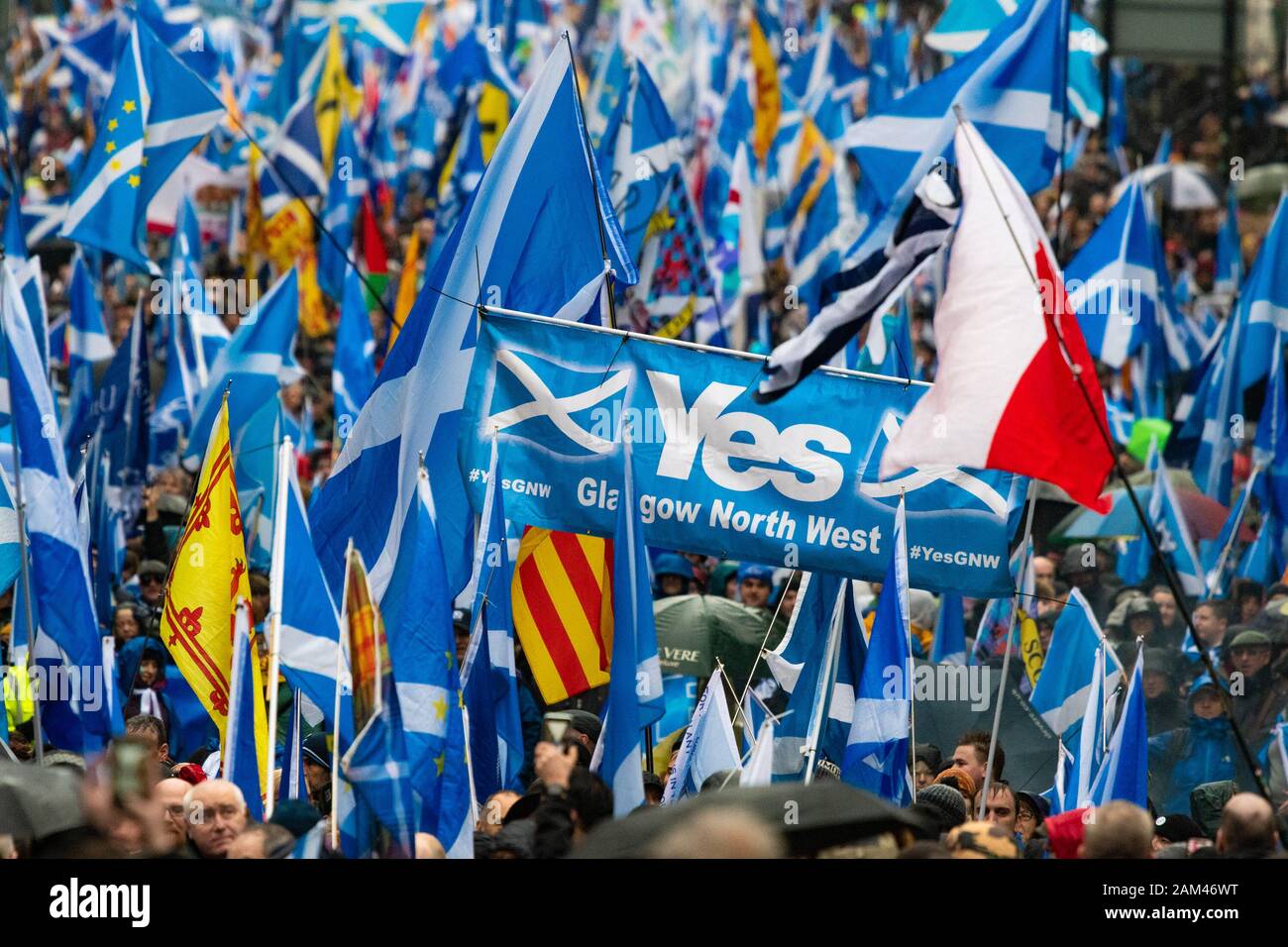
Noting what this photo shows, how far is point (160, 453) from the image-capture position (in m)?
13.6

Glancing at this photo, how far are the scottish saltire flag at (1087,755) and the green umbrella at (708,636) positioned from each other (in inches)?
64.1

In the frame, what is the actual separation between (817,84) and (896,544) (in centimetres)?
1471

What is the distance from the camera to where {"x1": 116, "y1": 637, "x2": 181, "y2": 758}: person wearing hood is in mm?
9359

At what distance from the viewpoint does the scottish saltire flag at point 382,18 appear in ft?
64.2

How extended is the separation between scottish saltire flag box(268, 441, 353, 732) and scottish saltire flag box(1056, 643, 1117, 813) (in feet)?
8.85

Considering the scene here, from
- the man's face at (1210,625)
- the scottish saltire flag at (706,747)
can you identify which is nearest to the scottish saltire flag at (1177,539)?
the man's face at (1210,625)

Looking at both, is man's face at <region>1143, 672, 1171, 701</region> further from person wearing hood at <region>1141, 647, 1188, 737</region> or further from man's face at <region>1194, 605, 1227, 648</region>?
man's face at <region>1194, 605, 1227, 648</region>

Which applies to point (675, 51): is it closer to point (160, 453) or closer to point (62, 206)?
point (62, 206)

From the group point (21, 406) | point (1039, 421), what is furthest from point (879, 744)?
point (21, 406)

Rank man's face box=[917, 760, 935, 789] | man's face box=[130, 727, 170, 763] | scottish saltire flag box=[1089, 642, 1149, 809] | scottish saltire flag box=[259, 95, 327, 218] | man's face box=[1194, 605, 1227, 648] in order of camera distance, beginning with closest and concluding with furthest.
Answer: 1. scottish saltire flag box=[1089, 642, 1149, 809]
2. man's face box=[130, 727, 170, 763]
3. man's face box=[917, 760, 935, 789]
4. man's face box=[1194, 605, 1227, 648]
5. scottish saltire flag box=[259, 95, 327, 218]

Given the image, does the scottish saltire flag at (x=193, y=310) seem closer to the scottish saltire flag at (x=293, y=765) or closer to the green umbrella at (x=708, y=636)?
the green umbrella at (x=708, y=636)

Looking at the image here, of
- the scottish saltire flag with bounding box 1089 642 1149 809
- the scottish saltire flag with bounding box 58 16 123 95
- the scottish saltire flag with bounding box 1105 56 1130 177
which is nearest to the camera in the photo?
the scottish saltire flag with bounding box 1089 642 1149 809

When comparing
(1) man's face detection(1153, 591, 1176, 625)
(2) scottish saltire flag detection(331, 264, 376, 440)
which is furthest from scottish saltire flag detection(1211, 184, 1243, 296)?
(2) scottish saltire flag detection(331, 264, 376, 440)

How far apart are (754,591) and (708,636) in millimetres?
1263
